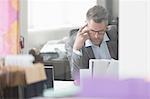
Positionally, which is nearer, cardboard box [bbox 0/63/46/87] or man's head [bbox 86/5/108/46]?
cardboard box [bbox 0/63/46/87]

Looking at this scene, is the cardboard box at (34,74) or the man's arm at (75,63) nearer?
the cardboard box at (34,74)

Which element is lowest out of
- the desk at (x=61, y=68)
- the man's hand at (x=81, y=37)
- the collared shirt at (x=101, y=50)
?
the desk at (x=61, y=68)

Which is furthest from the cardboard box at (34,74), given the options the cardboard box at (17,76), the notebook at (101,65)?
the notebook at (101,65)

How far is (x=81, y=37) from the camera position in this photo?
3.66 feet

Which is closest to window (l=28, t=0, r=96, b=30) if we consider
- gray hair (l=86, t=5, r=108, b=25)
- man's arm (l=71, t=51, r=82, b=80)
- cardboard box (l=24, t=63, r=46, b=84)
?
gray hair (l=86, t=5, r=108, b=25)

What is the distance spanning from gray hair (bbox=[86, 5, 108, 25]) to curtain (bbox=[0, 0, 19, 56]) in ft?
0.95

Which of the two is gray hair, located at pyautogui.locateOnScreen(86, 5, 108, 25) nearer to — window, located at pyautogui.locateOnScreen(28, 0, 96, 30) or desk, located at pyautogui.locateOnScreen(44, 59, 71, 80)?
window, located at pyautogui.locateOnScreen(28, 0, 96, 30)

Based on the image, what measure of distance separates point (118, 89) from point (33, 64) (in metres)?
0.21

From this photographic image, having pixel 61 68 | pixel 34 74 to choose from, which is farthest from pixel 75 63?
pixel 34 74

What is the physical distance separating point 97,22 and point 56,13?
273mm

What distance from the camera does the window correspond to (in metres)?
1.12

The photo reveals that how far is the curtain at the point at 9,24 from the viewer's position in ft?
3.15

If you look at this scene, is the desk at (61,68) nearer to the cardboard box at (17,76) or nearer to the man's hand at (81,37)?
the man's hand at (81,37)

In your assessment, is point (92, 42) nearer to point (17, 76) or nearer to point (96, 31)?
point (96, 31)
